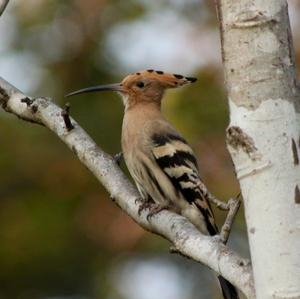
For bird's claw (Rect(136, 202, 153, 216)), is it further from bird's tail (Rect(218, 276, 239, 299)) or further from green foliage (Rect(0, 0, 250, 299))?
green foliage (Rect(0, 0, 250, 299))

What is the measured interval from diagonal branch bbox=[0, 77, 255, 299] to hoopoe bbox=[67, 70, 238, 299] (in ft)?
2.29

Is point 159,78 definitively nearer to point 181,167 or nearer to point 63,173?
point 181,167

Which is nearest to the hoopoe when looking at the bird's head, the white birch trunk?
the bird's head

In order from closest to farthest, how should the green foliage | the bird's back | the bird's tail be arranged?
the bird's tail < the bird's back < the green foliage

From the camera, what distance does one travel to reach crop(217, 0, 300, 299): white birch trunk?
1906mm

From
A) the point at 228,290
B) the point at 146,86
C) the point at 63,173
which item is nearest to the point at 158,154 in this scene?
the point at 146,86

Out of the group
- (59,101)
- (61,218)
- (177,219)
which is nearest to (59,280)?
(61,218)

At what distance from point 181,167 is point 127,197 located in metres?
1.25

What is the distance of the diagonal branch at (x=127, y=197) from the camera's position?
6.96 ft

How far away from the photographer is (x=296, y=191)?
75.3 inches

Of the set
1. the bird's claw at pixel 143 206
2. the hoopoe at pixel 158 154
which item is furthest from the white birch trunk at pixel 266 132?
the hoopoe at pixel 158 154

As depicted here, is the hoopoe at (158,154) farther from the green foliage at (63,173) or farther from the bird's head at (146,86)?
the green foliage at (63,173)

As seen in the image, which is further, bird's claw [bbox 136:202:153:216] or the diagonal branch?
bird's claw [bbox 136:202:153:216]

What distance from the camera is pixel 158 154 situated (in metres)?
4.03
